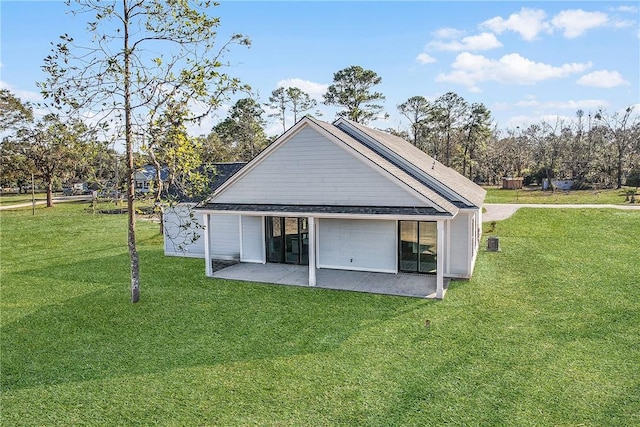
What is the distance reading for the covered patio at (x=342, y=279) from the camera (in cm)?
1195

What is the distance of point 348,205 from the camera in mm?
12664

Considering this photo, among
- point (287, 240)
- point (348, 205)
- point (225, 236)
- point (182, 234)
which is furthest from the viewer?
point (182, 234)

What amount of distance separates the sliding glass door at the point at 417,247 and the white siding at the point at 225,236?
22.4 ft

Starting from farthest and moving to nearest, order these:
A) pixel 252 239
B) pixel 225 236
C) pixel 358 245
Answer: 1. pixel 225 236
2. pixel 252 239
3. pixel 358 245

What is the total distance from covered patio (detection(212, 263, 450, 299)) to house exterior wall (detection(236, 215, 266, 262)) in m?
0.67

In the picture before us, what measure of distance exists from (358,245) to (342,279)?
1584mm

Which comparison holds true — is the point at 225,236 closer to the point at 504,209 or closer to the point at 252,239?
the point at 252,239

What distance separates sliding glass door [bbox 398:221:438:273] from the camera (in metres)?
13.3

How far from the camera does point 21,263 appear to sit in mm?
17438

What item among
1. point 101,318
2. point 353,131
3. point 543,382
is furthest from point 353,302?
point 353,131

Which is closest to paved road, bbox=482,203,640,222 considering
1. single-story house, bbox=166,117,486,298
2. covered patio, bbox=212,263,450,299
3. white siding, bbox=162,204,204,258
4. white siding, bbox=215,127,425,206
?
single-story house, bbox=166,117,486,298

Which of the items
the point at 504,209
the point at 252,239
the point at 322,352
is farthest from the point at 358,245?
the point at 504,209

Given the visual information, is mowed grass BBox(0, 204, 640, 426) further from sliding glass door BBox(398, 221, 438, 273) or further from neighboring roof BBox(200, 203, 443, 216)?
→ neighboring roof BBox(200, 203, 443, 216)

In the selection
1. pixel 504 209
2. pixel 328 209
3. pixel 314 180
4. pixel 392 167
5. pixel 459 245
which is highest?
pixel 392 167
